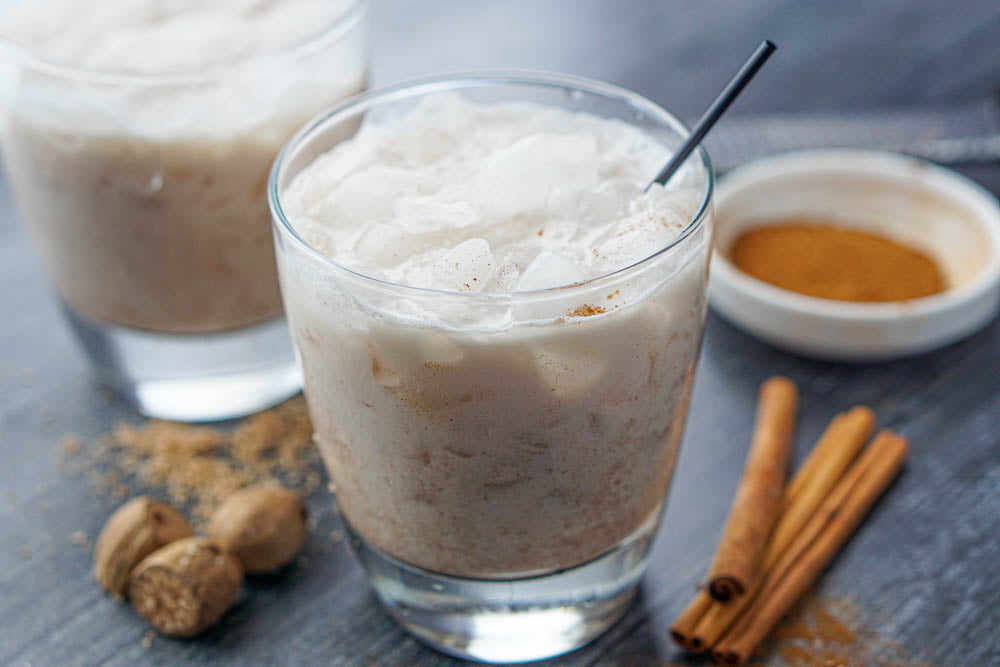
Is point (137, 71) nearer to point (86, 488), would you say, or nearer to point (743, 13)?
point (86, 488)

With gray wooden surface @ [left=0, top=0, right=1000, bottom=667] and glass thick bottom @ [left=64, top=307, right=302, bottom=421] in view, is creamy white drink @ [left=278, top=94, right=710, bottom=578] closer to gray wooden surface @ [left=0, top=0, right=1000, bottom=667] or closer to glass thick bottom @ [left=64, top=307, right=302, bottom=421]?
gray wooden surface @ [left=0, top=0, right=1000, bottom=667]

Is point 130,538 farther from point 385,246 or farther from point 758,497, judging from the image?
point 758,497

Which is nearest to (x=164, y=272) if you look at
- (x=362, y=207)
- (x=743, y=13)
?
(x=362, y=207)

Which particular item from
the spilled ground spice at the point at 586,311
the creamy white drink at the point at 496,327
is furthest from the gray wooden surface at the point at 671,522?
the spilled ground spice at the point at 586,311

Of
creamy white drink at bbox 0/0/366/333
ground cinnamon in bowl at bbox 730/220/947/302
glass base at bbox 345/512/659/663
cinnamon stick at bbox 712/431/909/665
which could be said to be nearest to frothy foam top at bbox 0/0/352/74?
creamy white drink at bbox 0/0/366/333

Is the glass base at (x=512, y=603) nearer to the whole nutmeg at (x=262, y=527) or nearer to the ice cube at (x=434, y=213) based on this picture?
the whole nutmeg at (x=262, y=527)

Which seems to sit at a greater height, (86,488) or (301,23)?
(301,23)
